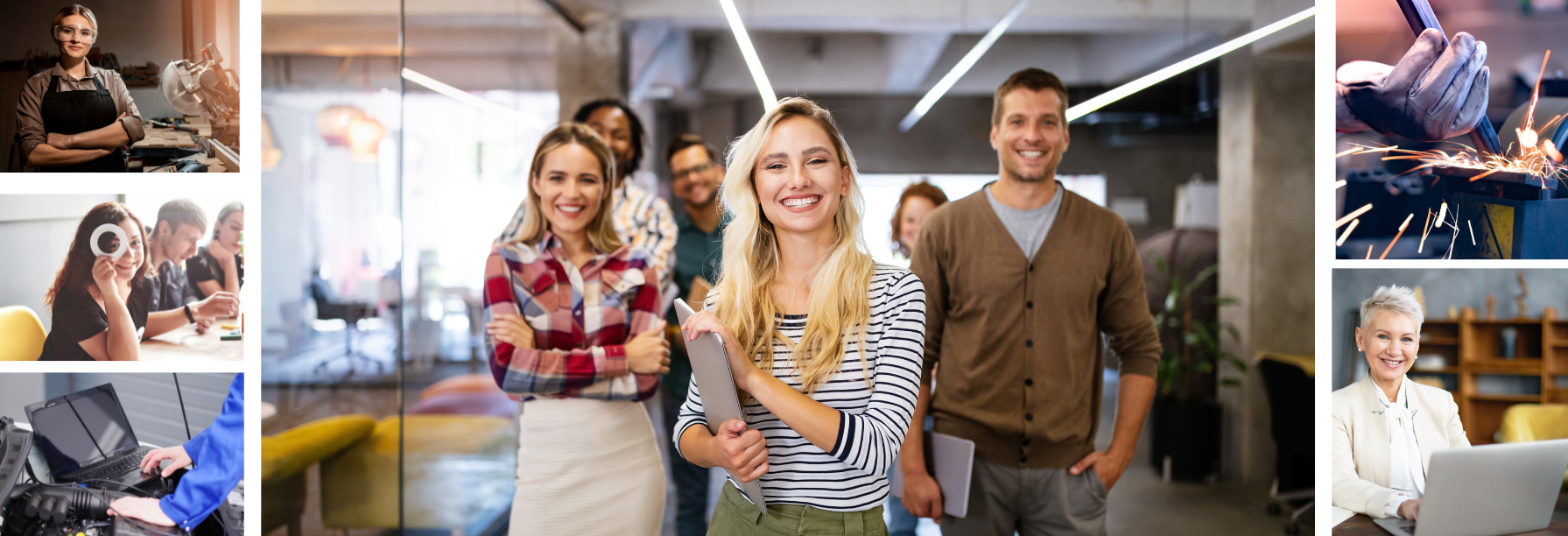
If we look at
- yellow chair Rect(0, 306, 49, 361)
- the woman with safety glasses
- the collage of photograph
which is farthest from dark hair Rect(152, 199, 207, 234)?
yellow chair Rect(0, 306, 49, 361)

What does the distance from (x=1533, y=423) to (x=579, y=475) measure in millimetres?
2318

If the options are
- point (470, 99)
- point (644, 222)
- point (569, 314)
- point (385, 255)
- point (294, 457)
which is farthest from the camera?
point (470, 99)

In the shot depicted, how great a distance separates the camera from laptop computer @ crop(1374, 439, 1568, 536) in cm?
181

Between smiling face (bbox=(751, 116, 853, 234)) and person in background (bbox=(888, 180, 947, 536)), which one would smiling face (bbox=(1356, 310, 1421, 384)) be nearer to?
smiling face (bbox=(751, 116, 853, 234))

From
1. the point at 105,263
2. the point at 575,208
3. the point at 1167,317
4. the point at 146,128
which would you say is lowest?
the point at 1167,317

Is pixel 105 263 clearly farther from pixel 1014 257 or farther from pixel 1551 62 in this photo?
pixel 1551 62

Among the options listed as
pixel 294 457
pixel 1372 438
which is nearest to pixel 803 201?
pixel 1372 438

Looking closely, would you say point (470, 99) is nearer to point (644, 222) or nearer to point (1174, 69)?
point (644, 222)

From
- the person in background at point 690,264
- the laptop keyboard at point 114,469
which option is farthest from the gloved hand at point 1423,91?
the laptop keyboard at point 114,469

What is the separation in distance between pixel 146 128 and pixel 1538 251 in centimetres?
312

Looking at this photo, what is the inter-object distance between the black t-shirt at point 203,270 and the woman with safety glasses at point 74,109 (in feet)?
0.89

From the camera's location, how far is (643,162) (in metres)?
4.55

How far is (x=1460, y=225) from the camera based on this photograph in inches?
71.7

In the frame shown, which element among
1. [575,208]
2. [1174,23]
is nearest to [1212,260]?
[1174,23]
